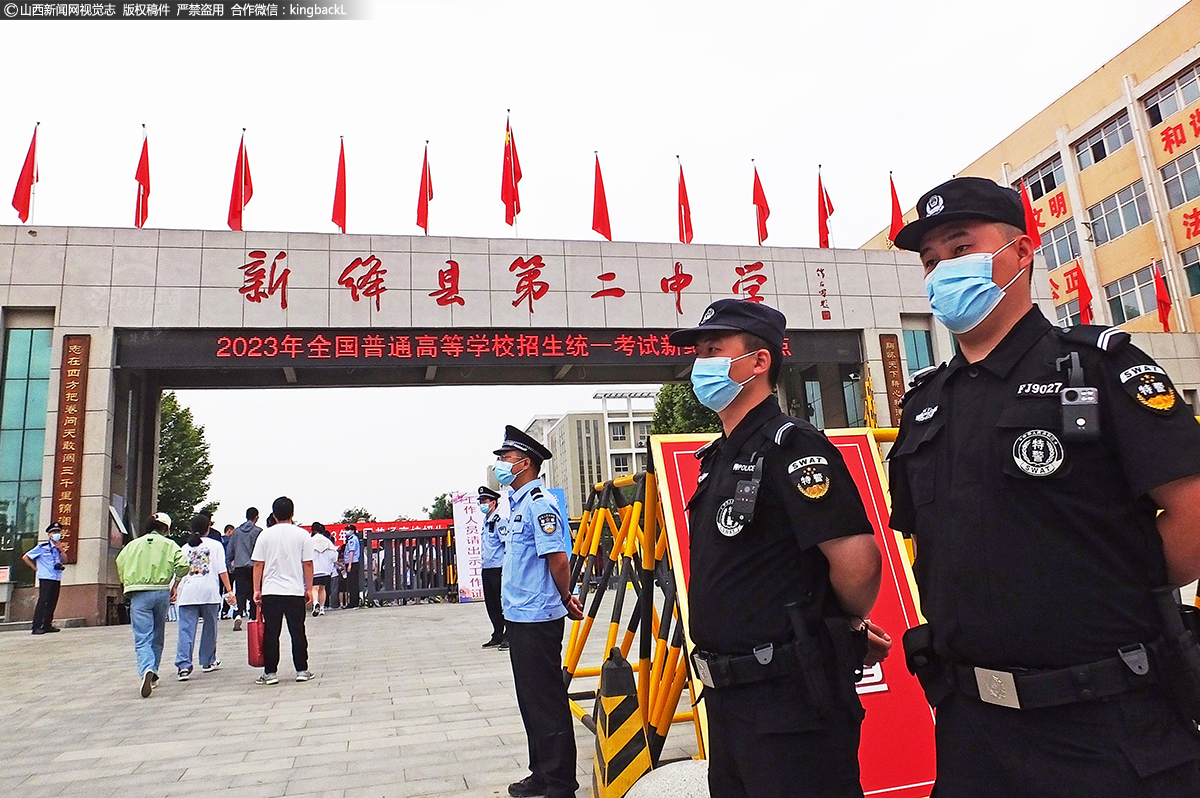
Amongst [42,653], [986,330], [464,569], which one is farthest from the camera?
[464,569]

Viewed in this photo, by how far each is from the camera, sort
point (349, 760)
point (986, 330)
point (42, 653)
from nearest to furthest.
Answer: point (986, 330), point (349, 760), point (42, 653)

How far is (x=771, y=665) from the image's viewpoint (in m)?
1.98

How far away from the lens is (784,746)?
1920 millimetres

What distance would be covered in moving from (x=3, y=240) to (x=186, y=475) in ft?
68.5

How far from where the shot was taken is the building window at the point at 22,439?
13672mm

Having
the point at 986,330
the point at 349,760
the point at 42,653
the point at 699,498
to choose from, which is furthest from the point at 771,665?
the point at 42,653

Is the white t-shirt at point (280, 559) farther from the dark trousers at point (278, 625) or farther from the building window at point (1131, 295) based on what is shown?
the building window at point (1131, 295)

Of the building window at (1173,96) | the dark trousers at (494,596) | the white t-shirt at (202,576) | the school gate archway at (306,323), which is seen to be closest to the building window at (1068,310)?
the building window at (1173,96)

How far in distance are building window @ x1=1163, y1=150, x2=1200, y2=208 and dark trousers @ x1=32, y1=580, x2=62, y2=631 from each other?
29.1m

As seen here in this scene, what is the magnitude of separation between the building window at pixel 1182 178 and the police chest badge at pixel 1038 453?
2734cm

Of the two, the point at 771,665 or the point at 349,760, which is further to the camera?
the point at 349,760

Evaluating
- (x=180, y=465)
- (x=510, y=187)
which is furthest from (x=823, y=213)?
(x=180, y=465)

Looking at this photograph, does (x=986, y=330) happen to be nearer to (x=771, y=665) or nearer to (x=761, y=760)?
(x=771, y=665)

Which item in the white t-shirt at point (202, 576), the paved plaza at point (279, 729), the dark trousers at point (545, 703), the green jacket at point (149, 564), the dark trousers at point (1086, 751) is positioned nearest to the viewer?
the dark trousers at point (1086, 751)
